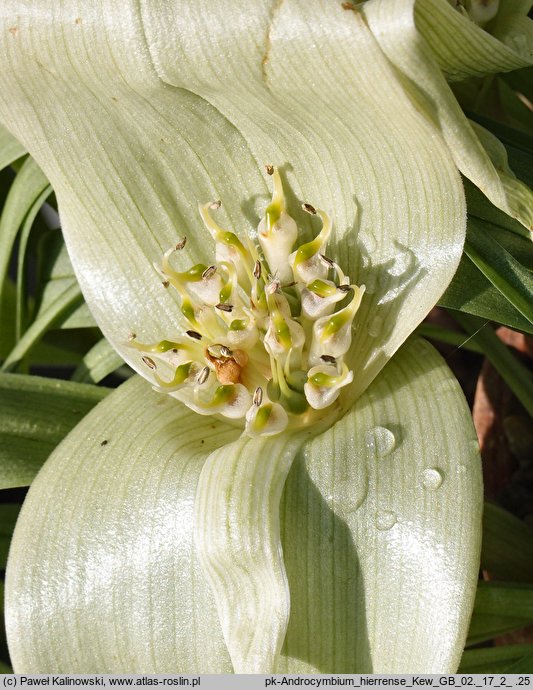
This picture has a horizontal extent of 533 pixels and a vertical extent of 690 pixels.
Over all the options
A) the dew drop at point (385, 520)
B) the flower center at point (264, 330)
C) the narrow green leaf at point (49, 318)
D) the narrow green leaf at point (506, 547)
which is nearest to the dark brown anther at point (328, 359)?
the flower center at point (264, 330)

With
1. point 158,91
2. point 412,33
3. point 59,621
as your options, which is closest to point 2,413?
point 59,621

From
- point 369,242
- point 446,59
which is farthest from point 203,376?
point 446,59

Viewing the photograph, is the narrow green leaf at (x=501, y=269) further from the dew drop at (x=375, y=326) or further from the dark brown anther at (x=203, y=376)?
the dark brown anther at (x=203, y=376)

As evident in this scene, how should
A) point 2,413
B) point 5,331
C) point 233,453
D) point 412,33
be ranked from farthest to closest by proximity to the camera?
1. point 5,331
2. point 2,413
3. point 233,453
4. point 412,33

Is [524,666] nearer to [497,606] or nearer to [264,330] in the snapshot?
[497,606]

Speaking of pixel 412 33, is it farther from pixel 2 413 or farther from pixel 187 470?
pixel 2 413
